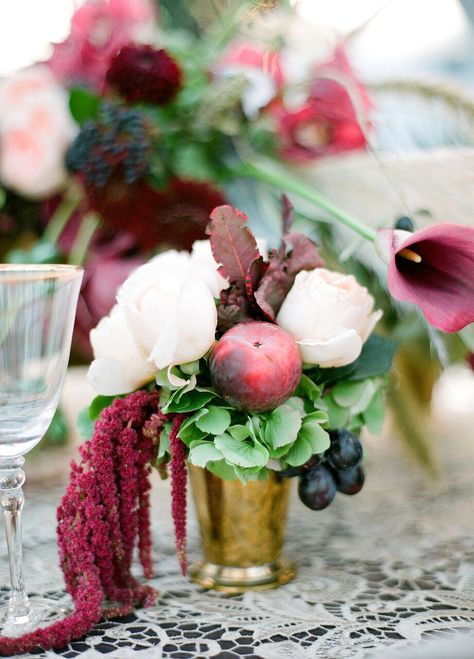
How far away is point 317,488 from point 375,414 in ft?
0.25

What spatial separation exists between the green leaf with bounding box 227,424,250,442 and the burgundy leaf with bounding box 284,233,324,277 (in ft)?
0.36

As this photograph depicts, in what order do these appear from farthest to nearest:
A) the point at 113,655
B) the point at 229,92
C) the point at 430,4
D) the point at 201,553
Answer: the point at 430,4
the point at 229,92
the point at 201,553
the point at 113,655

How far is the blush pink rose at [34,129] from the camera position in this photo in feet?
2.31

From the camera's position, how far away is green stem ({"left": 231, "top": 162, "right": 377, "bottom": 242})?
0.57 meters

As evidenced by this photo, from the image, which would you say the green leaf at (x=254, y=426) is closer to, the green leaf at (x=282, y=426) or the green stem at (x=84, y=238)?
the green leaf at (x=282, y=426)

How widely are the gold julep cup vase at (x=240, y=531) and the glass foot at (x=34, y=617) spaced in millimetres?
96

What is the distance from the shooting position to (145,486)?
1.61 feet

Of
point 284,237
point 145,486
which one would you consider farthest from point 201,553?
point 284,237

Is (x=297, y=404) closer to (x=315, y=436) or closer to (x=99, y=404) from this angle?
(x=315, y=436)

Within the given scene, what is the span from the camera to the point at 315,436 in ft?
1.54

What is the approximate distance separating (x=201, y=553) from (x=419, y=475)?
28 cm

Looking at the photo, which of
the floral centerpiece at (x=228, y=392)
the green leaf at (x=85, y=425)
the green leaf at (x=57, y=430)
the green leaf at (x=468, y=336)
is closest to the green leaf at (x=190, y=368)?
the floral centerpiece at (x=228, y=392)

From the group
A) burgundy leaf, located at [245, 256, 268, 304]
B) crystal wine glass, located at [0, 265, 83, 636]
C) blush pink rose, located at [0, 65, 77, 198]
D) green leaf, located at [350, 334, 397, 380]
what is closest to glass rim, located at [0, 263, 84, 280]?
crystal wine glass, located at [0, 265, 83, 636]

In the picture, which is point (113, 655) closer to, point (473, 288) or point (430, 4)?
point (473, 288)
